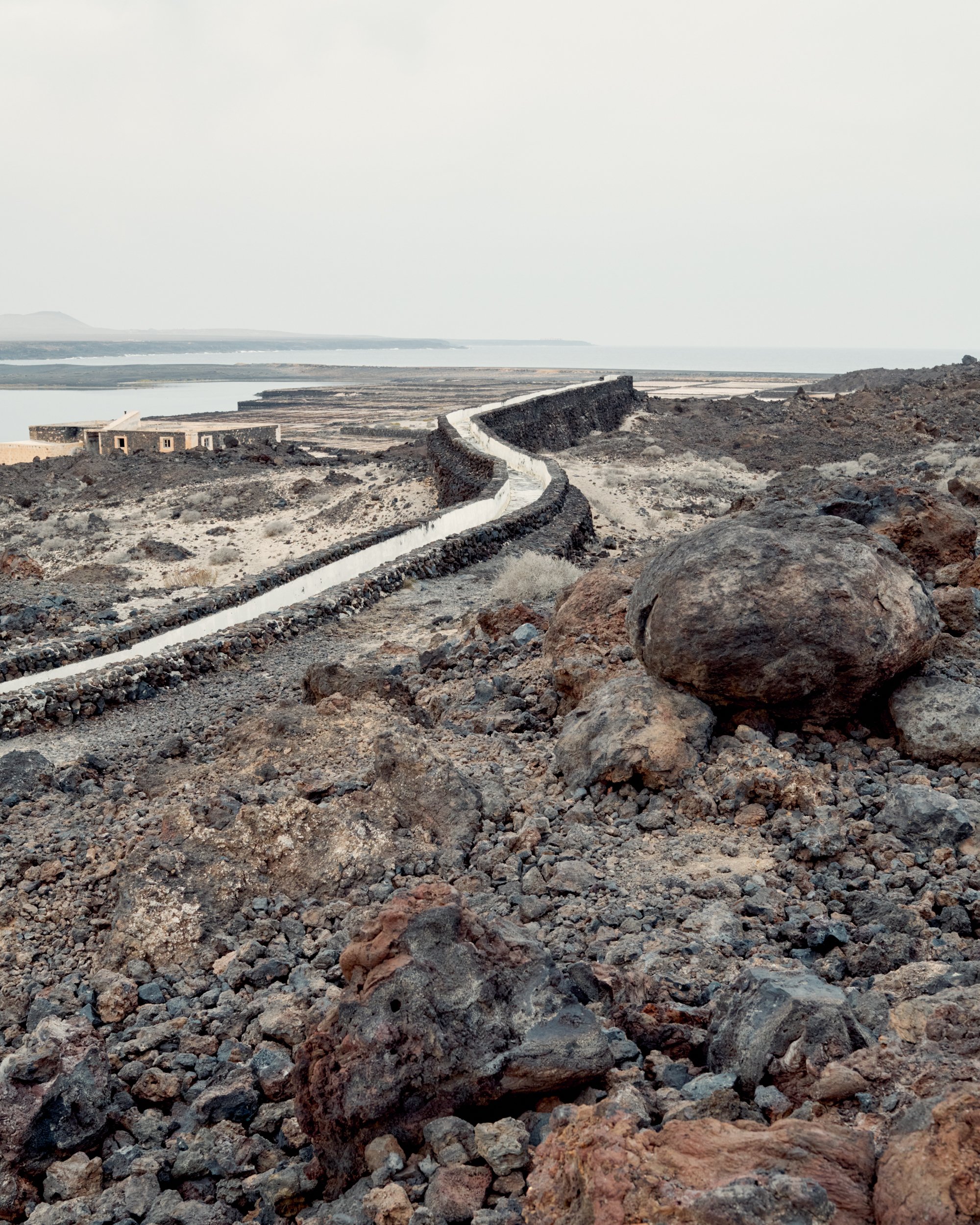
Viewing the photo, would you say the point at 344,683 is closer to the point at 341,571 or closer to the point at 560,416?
the point at 341,571

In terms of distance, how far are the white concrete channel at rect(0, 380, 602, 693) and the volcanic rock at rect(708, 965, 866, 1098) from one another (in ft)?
27.0

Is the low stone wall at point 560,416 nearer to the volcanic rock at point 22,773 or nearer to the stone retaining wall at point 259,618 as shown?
the stone retaining wall at point 259,618

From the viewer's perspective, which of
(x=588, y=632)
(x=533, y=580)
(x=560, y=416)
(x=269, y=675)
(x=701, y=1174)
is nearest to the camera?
(x=701, y=1174)

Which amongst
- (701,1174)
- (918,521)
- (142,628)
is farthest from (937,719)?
(142,628)

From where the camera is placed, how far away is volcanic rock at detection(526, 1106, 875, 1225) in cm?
181

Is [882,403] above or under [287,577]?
above

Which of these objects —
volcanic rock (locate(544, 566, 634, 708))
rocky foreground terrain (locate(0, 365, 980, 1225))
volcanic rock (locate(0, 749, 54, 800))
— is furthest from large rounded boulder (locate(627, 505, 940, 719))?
volcanic rock (locate(0, 749, 54, 800))

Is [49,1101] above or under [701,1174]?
under

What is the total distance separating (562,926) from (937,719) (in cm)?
232

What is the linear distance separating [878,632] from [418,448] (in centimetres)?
2885

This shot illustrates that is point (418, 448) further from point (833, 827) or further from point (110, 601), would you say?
point (833, 827)

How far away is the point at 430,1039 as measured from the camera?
258 centimetres

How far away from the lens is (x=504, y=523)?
15.4 m

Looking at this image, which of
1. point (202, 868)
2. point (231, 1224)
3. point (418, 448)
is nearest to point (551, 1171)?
point (231, 1224)
